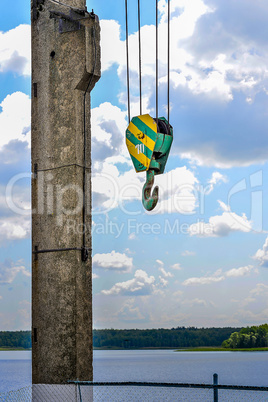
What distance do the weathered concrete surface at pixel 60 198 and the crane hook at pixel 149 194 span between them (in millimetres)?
828

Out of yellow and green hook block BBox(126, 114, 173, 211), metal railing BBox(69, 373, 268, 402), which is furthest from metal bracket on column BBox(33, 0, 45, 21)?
metal railing BBox(69, 373, 268, 402)

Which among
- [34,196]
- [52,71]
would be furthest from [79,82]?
[34,196]

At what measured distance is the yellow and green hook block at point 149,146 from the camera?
7641 mm

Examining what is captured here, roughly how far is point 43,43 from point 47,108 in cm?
99

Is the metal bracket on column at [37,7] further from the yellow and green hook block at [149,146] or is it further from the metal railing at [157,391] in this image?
the metal railing at [157,391]

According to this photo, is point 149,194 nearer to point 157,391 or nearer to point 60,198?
point 60,198

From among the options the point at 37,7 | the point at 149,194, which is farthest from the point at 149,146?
the point at 37,7

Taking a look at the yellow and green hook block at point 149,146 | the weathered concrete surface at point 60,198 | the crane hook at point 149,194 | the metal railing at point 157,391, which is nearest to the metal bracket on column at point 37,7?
the weathered concrete surface at point 60,198

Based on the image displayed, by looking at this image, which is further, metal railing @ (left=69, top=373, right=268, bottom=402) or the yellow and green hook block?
the yellow and green hook block

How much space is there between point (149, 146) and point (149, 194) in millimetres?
642

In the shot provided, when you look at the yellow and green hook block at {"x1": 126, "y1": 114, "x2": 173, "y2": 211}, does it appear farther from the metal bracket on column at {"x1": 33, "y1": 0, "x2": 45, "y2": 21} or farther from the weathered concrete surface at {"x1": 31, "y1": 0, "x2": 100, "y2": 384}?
the metal bracket on column at {"x1": 33, "y1": 0, "x2": 45, "y2": 21}

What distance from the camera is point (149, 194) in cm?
760

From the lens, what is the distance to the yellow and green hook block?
7.64m

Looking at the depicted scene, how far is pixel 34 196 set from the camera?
821 cm
